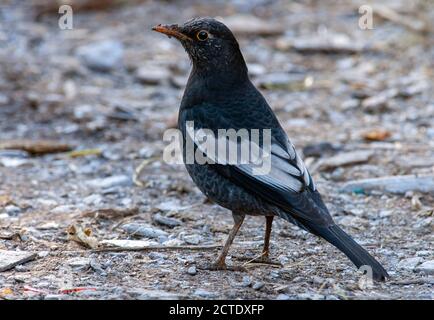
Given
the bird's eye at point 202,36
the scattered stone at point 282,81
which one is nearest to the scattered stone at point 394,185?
the bird's eye at point 202,36

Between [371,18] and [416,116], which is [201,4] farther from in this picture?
[416,116]

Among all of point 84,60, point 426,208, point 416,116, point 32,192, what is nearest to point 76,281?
point 32,192

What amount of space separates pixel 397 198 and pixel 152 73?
444 centimetres

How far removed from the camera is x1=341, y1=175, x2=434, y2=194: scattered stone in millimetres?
7164

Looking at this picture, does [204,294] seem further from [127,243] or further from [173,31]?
[173,31]

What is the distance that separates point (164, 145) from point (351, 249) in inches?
146

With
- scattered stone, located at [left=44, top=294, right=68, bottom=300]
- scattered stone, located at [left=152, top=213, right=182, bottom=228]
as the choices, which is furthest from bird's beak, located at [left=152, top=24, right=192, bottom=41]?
scattered stone, located at [left=44, top=294, right=68, bottom=300]

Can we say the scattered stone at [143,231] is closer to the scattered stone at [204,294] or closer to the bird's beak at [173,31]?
the scattered stone at [204,294]

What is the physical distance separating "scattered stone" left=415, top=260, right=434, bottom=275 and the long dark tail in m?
0.42

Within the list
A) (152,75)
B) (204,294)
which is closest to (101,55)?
(152,75)

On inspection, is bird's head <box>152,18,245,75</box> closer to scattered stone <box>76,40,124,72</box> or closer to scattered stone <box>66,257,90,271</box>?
scattered stone <box>66,257,90,271</box>

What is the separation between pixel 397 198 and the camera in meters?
7.10

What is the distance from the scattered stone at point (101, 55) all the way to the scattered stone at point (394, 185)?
14.9 feet

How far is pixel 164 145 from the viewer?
8523 mm
